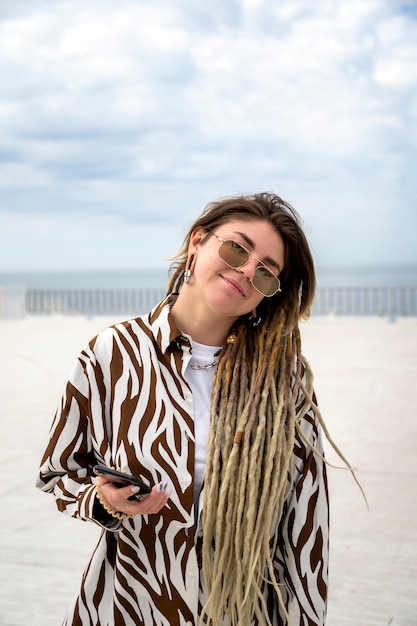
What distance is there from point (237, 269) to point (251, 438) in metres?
0.37

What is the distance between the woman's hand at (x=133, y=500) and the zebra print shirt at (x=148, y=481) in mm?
73

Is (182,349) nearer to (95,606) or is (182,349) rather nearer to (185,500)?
(185,500)

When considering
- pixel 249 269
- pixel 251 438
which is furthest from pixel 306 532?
pixel 249 269

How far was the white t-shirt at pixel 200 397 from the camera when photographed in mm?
1693

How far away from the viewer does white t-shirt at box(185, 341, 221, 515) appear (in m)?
1.69

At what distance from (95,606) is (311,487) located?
0.55 m

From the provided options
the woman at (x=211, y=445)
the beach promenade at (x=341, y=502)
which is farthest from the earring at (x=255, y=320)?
the beach promenade at (x=341, y=502)

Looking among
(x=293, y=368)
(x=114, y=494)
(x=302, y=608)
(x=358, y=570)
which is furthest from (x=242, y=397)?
(x=358, y=570)

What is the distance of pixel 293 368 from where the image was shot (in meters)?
1.75

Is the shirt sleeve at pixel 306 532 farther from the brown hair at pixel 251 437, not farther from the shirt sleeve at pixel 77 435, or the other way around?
the shirt sleeve at pixel 77 435

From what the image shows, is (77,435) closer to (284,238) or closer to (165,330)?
(165,330)

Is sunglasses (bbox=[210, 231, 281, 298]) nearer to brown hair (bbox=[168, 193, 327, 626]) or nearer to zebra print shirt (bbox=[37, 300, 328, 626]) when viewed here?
brown hair (bbox=[168, 193, 327, 626])

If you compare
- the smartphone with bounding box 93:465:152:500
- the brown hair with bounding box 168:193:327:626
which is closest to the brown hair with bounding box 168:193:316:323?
the brown hair with bounding box 168:193:327:626

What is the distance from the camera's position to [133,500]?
153 centimetres
